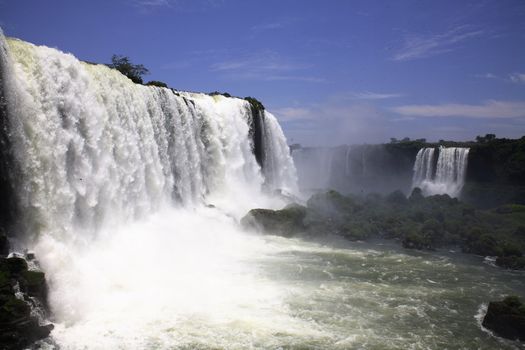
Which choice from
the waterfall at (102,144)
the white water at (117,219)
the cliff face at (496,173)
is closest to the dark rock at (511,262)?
the white water at (117,219)

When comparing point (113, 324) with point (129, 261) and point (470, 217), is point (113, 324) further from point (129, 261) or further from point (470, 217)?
point (470, 217)

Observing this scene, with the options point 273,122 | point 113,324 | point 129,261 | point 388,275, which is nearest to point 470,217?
point 388,275

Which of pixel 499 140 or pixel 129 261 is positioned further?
pixel 499 140

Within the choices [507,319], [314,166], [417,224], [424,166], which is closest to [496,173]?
[424,166]

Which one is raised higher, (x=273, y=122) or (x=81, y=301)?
(x=273, y=122)

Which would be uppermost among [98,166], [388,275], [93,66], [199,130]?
[93,66]

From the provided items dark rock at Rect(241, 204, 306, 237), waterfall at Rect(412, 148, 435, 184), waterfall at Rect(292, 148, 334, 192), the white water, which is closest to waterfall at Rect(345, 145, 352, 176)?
waterfall at Rect(292, 148, 334, 192)

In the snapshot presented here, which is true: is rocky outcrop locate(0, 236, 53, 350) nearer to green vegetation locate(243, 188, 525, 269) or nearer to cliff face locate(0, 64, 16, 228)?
cliff face locate(0, 64, 16, 228)
